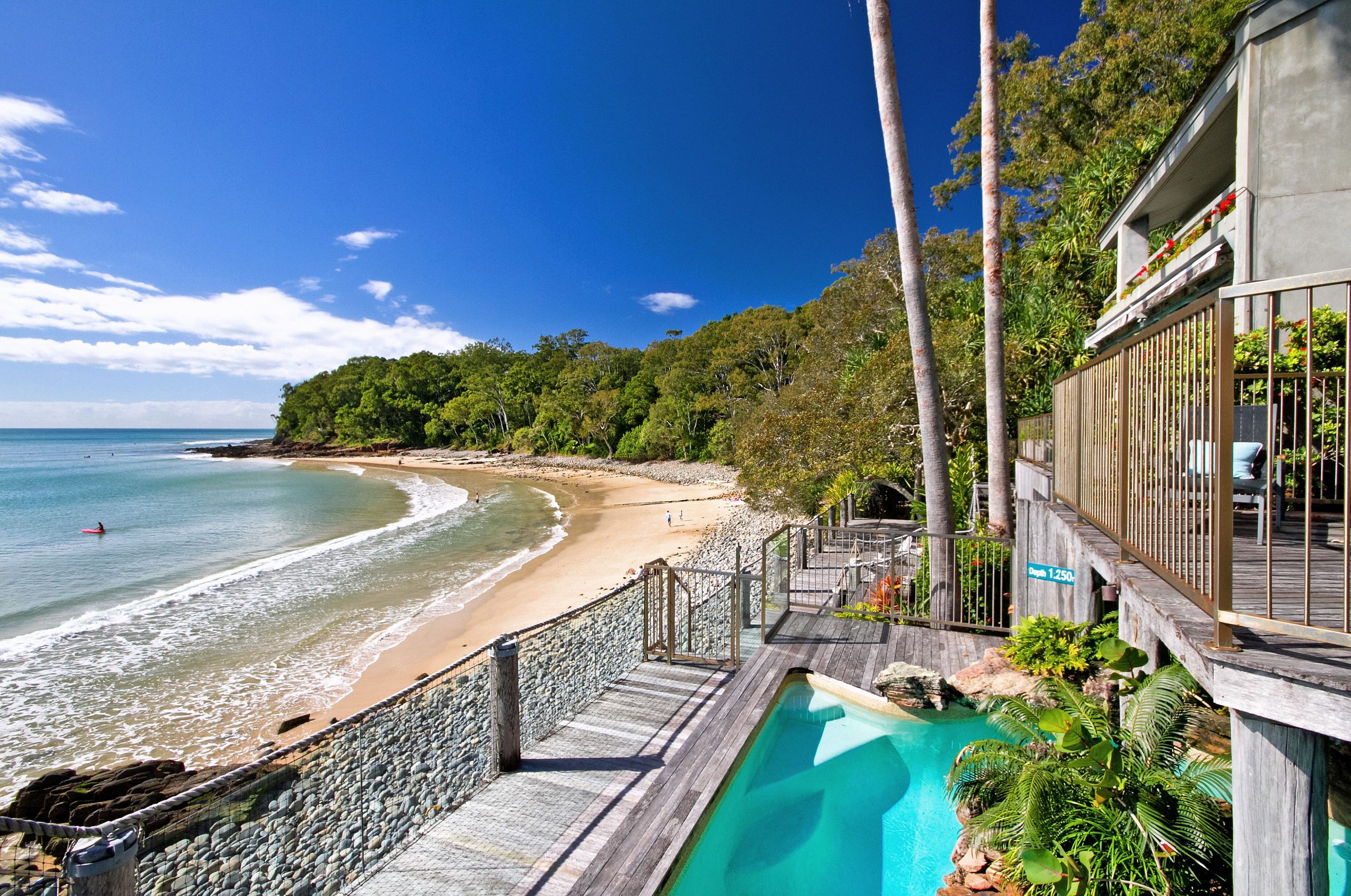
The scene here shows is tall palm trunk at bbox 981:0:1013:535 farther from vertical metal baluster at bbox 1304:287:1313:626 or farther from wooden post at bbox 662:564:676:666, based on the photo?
vertical metal baluster at bbox 1304:287:1313:626

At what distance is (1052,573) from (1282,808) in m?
3.71

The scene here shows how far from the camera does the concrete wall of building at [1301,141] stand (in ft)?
19.8

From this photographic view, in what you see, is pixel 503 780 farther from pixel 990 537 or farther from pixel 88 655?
pixel 88 655

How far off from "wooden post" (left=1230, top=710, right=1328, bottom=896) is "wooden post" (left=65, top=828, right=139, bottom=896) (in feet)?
14.7

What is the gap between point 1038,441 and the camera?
30.6ft

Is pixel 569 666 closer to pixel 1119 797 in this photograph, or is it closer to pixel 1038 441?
pixel 1119 797

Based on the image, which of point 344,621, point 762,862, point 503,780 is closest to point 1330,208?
point 762,862

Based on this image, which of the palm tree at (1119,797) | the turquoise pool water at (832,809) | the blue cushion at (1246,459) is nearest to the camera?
the palm tree at (1119,797)

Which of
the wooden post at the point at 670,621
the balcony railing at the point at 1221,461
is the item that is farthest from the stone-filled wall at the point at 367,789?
the balcony railing at the point at 1221,461

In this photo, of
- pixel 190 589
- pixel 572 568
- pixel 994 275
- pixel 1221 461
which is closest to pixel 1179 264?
pixel 994 275

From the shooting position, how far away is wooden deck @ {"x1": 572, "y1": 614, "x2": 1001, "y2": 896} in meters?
3.68

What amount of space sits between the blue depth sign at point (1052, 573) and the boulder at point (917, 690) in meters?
1.39

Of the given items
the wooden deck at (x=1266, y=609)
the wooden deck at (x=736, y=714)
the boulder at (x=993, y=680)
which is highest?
the wooden deck at (x=1266, y=609)

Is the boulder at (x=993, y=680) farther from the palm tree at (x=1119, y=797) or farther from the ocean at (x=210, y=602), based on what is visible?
the ocean at (x=210, y=602)
